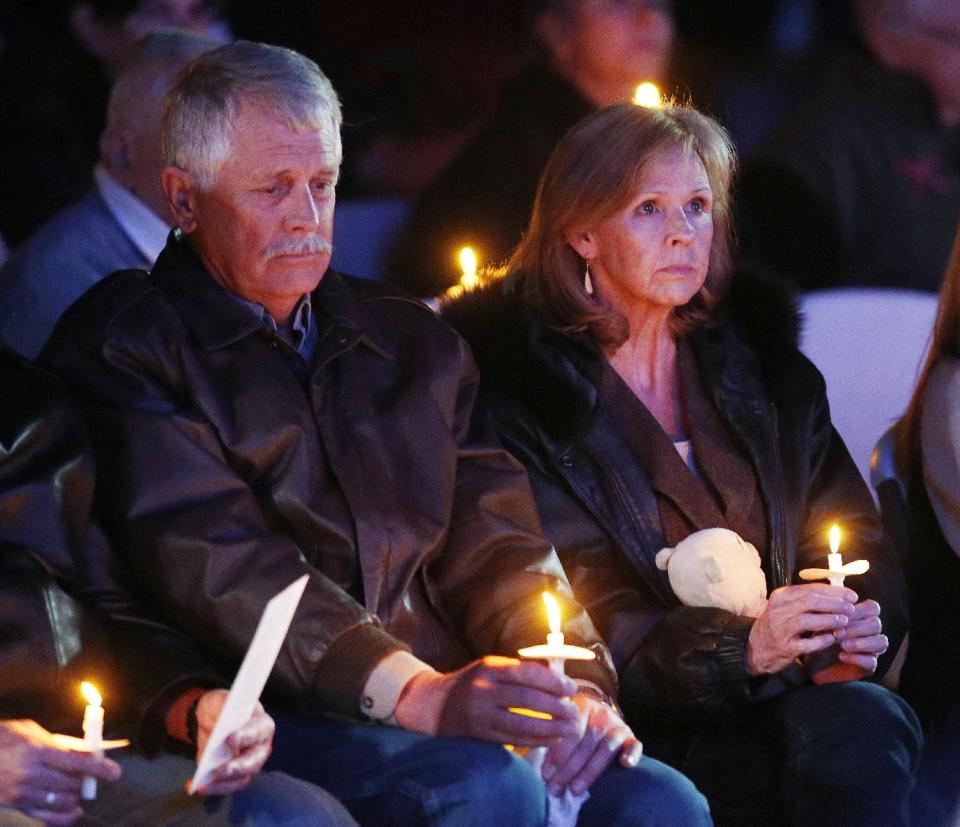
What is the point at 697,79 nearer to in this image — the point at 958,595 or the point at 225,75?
the point at 958,595

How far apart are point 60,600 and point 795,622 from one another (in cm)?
103

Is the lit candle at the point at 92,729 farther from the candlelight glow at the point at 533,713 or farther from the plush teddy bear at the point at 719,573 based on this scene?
the plush teddy bear at the point at 719,573

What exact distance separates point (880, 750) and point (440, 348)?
86cm

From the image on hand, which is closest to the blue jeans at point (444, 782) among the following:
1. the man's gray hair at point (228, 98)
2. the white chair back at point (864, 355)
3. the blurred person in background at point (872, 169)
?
the man's gray hair at point (228, 98)

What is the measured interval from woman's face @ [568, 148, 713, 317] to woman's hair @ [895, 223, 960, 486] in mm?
454

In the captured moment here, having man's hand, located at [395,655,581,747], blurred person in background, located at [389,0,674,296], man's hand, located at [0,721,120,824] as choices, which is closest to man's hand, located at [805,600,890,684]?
man's hand, located at [395,655,581,747]

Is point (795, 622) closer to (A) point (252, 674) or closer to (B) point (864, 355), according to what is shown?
(A) point (252, 674)

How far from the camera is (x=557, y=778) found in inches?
91.7

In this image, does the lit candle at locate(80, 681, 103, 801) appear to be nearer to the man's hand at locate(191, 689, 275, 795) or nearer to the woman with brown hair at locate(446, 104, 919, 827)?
the man's hand at locate(191, 689, 275, 795)

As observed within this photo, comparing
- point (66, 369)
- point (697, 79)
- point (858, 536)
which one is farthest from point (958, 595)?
point (697, 79)

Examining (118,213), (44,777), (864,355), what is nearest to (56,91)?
(118,213)

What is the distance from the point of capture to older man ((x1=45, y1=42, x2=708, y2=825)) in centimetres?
228

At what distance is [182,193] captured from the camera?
8.66 ft

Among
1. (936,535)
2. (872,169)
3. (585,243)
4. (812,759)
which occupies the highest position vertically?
(585,243)
